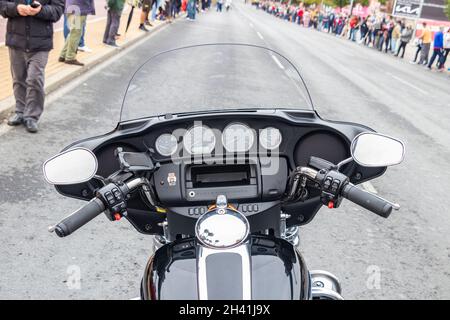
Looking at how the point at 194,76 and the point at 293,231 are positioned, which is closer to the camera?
the point at 293,231

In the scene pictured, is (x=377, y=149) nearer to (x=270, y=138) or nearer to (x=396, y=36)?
(x=270, y=138)

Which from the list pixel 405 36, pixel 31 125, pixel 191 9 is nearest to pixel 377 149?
pixel 31 125

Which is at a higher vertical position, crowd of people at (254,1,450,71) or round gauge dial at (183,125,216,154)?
round gauge dial at (183,125,216,154)

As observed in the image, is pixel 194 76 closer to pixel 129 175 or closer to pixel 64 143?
pixel 64 143

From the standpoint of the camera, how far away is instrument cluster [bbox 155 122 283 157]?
2154 mm

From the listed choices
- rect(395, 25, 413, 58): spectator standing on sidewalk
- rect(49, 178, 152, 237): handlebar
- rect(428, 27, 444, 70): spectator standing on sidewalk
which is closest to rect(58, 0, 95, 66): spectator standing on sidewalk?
rect(49, 178, 152, 237): handlebar

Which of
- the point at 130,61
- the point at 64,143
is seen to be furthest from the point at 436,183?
the point at 130,61

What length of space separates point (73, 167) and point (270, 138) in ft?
2.58

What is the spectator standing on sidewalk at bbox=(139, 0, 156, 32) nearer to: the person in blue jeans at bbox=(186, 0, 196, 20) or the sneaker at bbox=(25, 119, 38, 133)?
the person in blue jeans at bbox=(186, 0, 196, 20)

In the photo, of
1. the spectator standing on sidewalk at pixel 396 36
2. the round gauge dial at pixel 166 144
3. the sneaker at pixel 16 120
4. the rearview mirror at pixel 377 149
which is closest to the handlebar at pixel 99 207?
the round gauge dial at pixel 166 144

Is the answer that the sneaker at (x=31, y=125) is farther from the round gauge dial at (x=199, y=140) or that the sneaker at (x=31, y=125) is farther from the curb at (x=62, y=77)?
the round gauge dial at (x=199, y=140)

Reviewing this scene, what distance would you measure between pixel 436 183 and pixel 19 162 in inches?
181

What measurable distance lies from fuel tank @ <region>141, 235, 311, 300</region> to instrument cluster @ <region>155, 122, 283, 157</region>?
1.61 feet
